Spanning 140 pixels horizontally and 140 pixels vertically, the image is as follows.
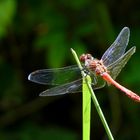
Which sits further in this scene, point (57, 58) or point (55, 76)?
point (57, 58)

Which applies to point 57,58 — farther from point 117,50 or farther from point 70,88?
point 70,88

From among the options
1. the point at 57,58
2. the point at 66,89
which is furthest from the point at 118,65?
the point at 57,58

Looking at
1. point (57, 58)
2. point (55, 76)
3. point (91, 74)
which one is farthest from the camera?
point (57, 58)

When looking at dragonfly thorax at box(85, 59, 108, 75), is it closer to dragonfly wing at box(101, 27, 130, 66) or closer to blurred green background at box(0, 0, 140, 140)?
dragonfly wing at box(101, 27, 130, 66)

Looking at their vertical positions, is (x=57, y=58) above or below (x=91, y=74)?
above

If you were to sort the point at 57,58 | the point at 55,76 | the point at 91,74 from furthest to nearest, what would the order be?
the point at 57,58, the point at 55,76, the point at 91,74

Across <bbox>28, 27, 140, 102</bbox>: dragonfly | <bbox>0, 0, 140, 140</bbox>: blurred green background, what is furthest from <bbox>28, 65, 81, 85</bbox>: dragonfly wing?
<bbox>0, 0, 140, 140</bbox>: blurred green background
